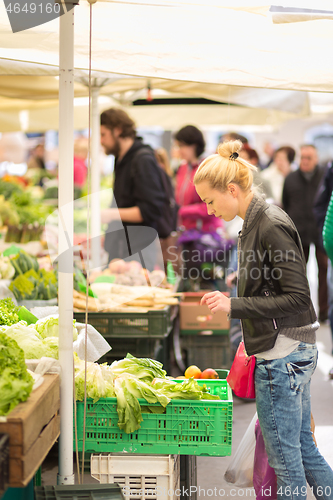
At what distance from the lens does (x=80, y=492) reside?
2.14m

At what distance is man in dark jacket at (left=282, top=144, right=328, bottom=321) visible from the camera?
727cm

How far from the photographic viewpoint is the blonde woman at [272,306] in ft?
7.28

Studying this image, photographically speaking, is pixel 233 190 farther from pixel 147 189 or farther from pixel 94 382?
pixel 147 189

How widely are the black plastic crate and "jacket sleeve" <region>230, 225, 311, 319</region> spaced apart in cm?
246

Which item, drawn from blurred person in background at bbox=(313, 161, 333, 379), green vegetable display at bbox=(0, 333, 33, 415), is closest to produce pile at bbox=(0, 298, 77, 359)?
green vegetable display at bbox=(0, 333, 33, 415)

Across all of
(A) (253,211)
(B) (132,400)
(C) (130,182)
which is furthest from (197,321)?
(A) (253,211)

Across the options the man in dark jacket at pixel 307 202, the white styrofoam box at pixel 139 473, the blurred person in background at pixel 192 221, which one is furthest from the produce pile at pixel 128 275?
the man in dark jacket at pixel 307 202

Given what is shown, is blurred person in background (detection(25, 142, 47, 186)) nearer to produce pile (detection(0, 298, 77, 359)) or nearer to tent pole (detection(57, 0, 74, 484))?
produce pile (detection(0, 298, 77, 359))

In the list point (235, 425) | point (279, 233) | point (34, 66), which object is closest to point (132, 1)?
point (279, 233)

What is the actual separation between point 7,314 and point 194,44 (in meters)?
1.71

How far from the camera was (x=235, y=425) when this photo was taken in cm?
417

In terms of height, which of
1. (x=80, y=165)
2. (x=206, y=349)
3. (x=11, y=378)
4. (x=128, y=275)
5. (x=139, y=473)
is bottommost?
(x=206, y=349)

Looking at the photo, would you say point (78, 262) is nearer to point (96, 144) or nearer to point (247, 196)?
point (96, 144)

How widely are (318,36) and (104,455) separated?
2.34 m
